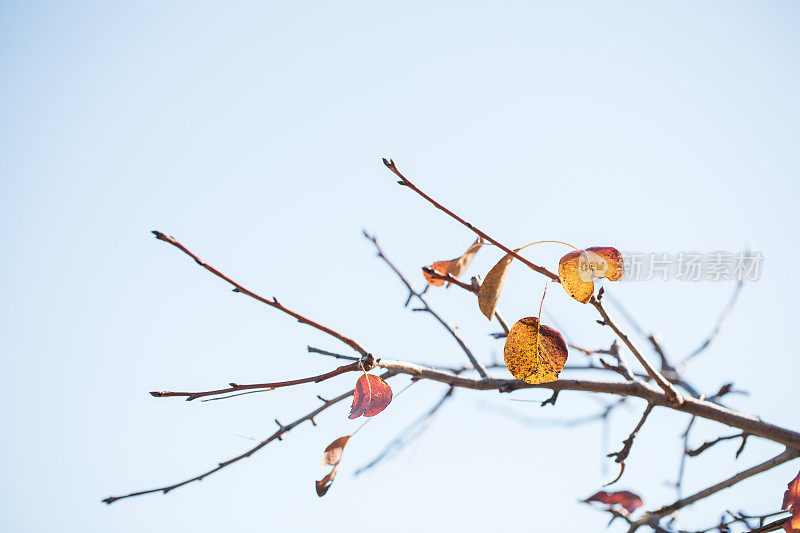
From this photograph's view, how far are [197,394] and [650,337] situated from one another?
1.00 m

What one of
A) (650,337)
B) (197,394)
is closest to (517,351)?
(197,394)

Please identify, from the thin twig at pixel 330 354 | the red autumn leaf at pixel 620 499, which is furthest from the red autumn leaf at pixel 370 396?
the red autumn leaf at pixel 620 499

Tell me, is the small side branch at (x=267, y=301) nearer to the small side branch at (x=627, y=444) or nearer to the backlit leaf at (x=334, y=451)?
the backlit leaf at (x=334, y=451)

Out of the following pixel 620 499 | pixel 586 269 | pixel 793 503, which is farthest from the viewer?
pixel 620 499

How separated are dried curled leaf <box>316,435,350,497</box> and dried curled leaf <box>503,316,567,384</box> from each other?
0.30 m

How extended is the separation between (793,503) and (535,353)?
0.46m

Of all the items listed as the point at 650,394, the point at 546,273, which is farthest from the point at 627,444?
the point at 546,273

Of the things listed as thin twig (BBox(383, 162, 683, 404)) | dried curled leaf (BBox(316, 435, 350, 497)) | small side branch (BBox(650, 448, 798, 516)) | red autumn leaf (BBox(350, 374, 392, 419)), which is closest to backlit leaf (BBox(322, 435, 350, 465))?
dried curled leaf (BBox(316, 435, 350, 497))

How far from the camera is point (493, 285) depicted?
669 mm

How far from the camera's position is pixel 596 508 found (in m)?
0.89

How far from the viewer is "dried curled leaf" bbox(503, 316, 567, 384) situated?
25.8 inches

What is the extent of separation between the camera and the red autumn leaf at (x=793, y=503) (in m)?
0.68

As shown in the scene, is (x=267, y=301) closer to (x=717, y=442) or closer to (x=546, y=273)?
(x=546, y=273)

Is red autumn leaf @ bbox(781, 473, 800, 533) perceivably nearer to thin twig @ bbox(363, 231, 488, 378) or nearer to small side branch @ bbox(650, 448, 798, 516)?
small side branch @ bbox(650, 448, 798, 516)
